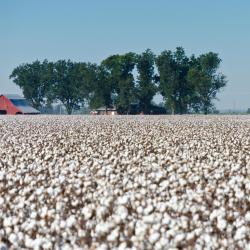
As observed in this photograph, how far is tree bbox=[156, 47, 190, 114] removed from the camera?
97688mm

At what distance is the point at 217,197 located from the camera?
8133 mm

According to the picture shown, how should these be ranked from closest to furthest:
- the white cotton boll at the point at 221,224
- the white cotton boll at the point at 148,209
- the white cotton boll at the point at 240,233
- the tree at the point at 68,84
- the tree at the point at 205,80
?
the white cotton boll at the point at 240,233, the white cotton boll at the point at 221,224, the white cotton boll at the point at 148,209, the tree at the point at 205,80, the tree at the point at 68,84

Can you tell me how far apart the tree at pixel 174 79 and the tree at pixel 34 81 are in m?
33.1

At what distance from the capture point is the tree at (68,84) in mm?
116562

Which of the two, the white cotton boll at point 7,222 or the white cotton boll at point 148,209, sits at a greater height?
the white cotton boll at point 148,209

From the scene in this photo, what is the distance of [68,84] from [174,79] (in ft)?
100

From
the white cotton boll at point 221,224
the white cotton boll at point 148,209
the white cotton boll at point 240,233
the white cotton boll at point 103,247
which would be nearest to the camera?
the white cotton boll at point 103,247

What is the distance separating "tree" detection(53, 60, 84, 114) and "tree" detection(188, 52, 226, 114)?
87.9 feet

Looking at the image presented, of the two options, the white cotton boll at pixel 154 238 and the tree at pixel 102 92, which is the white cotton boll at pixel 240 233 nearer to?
the white cotton boll at pixel 154 238

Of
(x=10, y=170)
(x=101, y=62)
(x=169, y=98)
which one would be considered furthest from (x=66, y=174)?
(x=101, y=62)

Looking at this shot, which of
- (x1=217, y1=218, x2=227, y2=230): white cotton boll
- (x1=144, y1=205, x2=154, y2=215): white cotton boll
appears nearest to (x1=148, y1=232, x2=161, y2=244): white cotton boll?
(x1=217, y1=218, x2=227, y2=230): white cotton boll

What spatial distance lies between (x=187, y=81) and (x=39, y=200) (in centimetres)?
9245

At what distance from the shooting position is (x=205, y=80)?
97.1 meters

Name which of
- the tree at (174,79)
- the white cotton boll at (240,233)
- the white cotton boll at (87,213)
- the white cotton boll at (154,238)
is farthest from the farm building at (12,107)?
the white cotton boll at (154,238)
